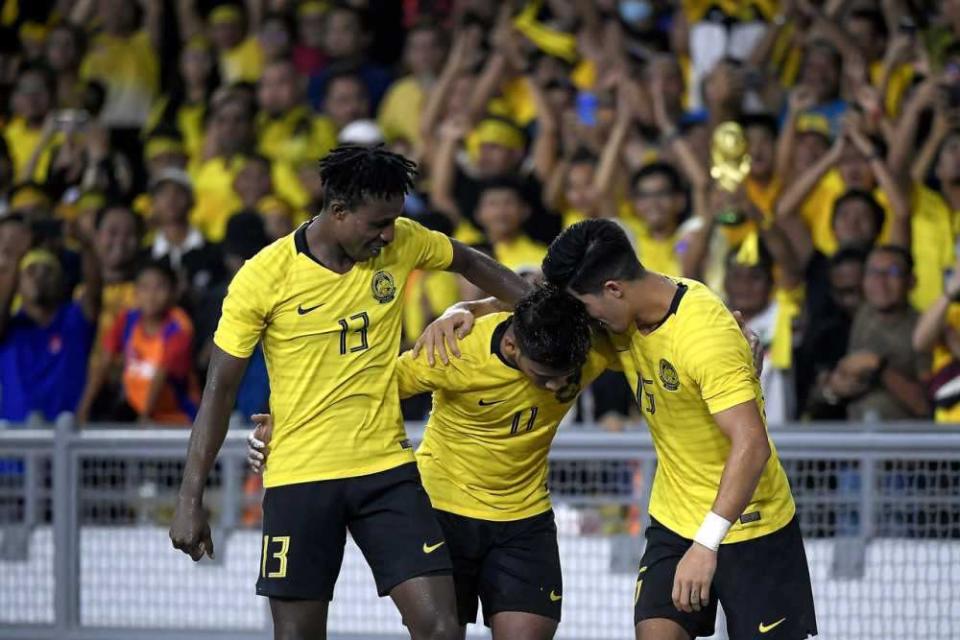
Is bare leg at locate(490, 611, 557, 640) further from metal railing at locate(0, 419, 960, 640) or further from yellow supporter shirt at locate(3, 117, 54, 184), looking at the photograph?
yellow supporter shirt at locate(3, 117, 54, 184)

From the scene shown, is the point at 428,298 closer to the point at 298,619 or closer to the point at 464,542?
the point at 464,542

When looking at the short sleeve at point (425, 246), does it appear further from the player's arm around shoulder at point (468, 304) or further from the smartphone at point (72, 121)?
the smartphone at point (72, 121)

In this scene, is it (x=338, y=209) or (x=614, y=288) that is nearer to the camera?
(x=614, y=288)

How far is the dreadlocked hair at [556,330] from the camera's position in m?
5.89

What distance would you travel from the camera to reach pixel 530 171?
12.0 m

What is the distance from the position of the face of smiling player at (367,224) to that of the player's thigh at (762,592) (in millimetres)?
1628

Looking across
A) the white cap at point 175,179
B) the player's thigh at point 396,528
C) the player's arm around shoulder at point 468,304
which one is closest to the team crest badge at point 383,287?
the player's arm around shoulder at point 468,304

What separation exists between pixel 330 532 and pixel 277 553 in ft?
0.68

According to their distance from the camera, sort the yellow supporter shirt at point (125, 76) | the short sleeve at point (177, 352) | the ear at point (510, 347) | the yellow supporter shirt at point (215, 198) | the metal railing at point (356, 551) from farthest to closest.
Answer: the yellow supporter shirt at point (125, 76) → the yellow supporter shirt at point (215, 198) → the short sleeve at point (177, 352) → the metal railing at point (356, 551) → the ear at point (510, 347)

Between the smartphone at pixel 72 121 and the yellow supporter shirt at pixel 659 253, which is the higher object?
the smartphone at pixel 72 121

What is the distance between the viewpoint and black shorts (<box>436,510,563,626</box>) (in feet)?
21.1

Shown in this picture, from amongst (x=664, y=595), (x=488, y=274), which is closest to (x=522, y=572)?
(x=664, y=595)

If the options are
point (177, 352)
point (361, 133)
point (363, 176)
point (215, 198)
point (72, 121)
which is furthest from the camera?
point (72, 121)

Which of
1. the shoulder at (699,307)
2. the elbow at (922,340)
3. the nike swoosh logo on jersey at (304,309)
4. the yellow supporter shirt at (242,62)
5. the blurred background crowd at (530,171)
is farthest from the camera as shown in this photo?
the yellow supporter shirt at (242,62)
